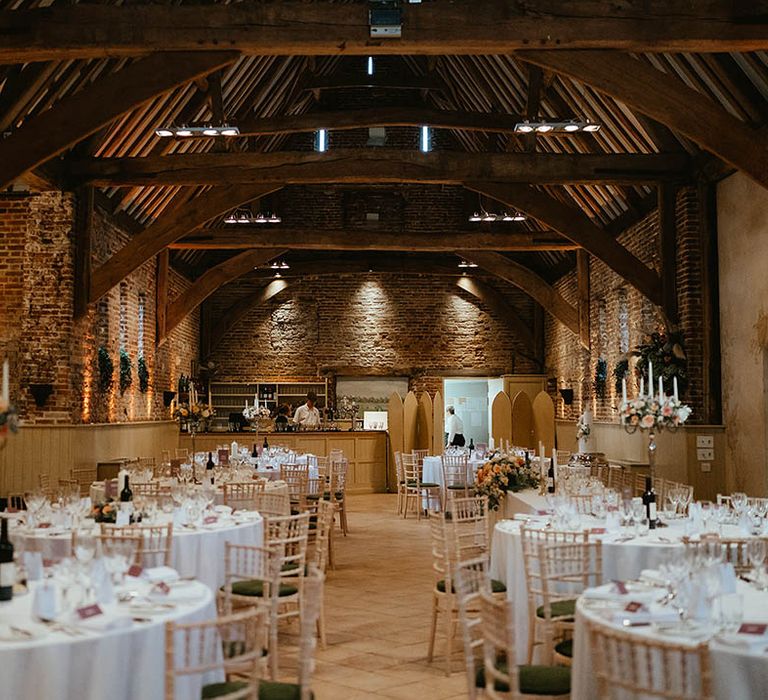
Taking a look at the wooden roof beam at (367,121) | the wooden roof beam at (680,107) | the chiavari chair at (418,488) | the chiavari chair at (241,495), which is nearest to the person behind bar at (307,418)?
the chiavari chair at (418,488)

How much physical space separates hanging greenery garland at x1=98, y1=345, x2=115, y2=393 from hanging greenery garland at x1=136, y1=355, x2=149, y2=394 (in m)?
2.23

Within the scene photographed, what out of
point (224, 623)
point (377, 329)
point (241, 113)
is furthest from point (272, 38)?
point (377, 329)

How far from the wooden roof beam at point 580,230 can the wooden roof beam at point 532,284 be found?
421 cm

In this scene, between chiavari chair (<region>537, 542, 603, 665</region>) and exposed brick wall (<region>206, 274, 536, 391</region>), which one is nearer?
chiavari chair (<region>537, 542, 603, 665</region>)

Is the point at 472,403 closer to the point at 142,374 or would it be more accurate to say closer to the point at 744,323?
the point at 142,374

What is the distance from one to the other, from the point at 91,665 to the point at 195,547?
2.85 m

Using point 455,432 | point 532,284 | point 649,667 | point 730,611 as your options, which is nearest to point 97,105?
point 730,611

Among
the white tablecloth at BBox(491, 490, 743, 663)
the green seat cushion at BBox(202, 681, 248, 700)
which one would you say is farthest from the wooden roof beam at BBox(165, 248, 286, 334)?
the green seat cushion at BBox(202, 681, 248, 700)

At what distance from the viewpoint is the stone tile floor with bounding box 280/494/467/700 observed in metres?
5.75

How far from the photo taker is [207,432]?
57.1 ft

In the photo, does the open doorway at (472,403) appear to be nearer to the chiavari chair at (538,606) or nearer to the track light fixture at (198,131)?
the track light fixture at (198,131)

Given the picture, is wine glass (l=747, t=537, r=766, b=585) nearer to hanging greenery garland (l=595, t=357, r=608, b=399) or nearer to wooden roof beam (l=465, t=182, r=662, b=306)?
wooden roof beam (l=465, t=182, r=662, b=306)

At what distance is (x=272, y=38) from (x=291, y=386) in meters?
13.7

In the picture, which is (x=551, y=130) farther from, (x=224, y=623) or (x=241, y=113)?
(x=224, y=623)
